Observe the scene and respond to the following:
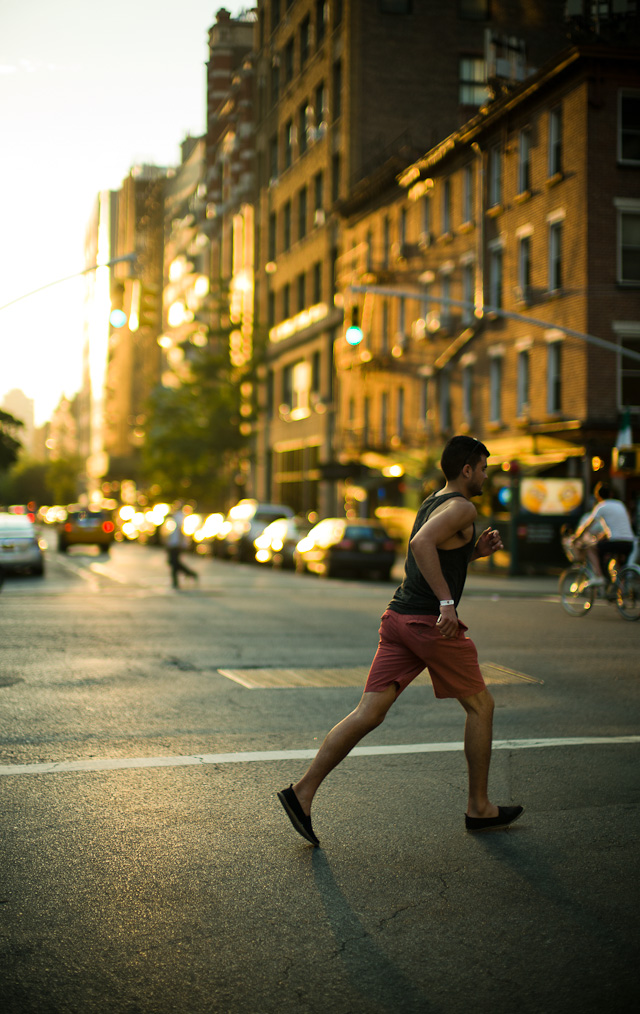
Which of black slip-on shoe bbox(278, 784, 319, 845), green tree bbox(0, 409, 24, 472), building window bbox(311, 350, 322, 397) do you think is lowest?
black slip-on shoe bbox(278, 784, 319, 845)

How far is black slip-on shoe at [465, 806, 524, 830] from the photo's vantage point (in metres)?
5.31

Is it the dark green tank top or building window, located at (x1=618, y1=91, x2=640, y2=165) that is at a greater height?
building window, located at (x1=618, y1=91, x2=640, y2=165)

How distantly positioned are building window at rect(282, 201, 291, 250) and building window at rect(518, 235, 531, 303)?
27.6m

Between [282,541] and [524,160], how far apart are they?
1319 centimetres

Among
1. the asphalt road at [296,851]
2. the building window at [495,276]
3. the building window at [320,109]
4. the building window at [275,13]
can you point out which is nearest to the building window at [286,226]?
the building window at [320,109]

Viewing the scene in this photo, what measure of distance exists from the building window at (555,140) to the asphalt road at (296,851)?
24.0 metres

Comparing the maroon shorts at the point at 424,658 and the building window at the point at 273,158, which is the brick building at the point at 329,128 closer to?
the building window at the point at 273,158

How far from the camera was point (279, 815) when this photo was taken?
557 centimetres

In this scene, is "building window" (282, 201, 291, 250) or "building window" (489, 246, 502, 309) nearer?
"building window" (489, 246, 502, 309)

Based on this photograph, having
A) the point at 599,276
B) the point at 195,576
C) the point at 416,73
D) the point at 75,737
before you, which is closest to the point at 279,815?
the point at 75,737

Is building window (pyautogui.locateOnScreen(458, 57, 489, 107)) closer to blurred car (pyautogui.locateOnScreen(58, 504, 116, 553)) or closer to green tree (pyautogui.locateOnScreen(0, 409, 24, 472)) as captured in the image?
green tree (pyautogui.locateOnScreen(0, 409, 24, 472))

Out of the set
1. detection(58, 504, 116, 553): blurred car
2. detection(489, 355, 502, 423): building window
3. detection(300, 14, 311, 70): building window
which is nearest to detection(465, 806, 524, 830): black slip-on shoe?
detection(489, 355, 502, 423): building window

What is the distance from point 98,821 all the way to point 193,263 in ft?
280

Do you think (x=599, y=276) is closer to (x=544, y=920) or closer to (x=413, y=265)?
(x=413, y=265)
